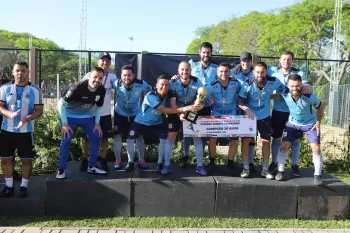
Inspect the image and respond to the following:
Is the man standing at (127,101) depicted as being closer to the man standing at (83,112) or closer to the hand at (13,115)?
the man standing at (83,112)

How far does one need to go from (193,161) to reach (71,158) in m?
2.57

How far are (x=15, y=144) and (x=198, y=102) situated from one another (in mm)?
2667

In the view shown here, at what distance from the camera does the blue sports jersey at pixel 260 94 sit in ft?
17.1

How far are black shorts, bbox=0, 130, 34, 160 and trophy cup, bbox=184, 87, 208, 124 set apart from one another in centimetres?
228

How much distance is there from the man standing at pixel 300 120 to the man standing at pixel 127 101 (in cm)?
220

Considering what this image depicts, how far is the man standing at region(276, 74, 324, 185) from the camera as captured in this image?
16.2 ft

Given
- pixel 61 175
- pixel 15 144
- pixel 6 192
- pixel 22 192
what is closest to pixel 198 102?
pixel 61 175

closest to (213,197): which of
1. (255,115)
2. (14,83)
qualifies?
(255,115)

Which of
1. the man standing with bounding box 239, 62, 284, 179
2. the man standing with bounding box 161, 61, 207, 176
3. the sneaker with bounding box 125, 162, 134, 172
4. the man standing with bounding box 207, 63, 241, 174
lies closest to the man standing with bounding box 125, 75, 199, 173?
the sneaker with bounding box 125, 162, 134, 172

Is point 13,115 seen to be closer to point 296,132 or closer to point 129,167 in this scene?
point 129,167

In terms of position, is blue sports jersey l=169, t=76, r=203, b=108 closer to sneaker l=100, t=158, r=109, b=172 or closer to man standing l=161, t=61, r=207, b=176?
man standing l=161, t=61, r=207, b=176

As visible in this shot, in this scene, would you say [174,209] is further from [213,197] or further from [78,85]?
[78,85]

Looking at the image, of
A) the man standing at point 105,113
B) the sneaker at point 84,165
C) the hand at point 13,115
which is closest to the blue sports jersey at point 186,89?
the man standing at point 105,113

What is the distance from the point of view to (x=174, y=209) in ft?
15.5
